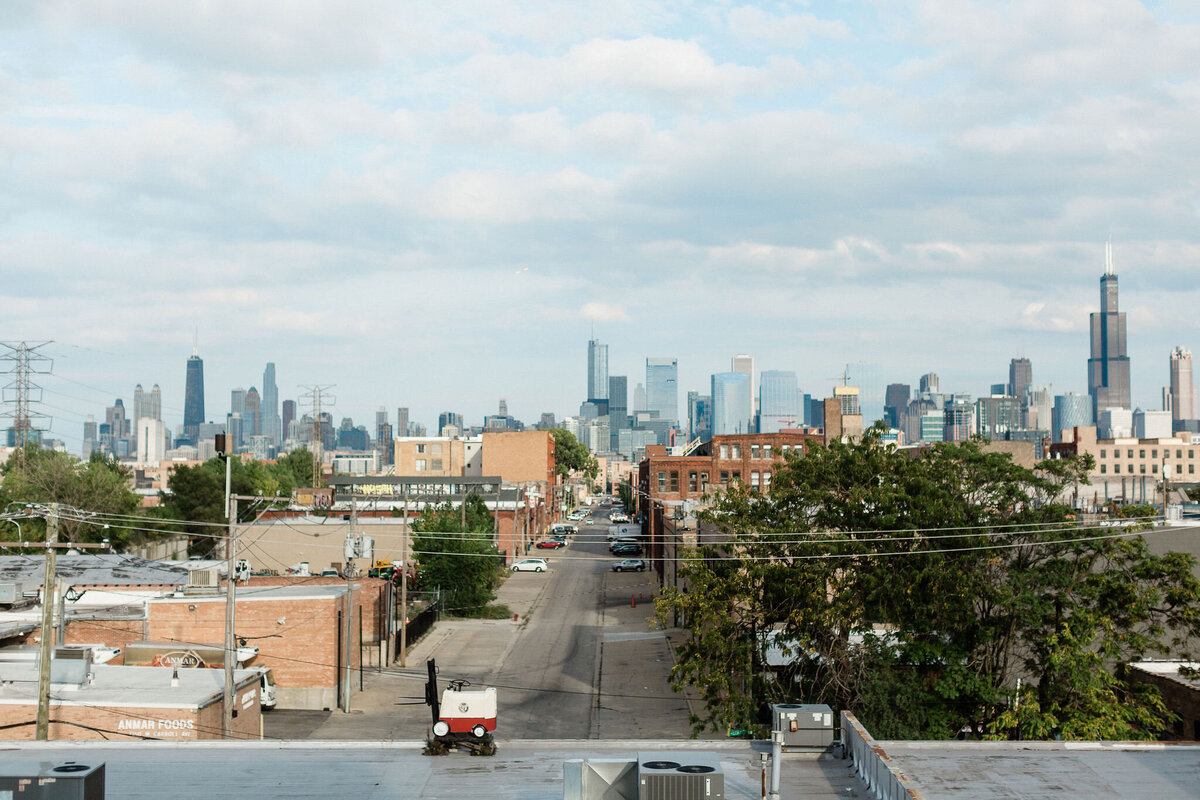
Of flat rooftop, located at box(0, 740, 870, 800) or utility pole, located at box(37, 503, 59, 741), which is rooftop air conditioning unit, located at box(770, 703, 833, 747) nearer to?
flat rooftop, located at box(0, 740, 870, 800)

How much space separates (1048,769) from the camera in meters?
18.6

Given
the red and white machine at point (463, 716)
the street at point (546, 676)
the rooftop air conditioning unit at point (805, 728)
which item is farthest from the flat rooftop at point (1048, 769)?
the street at point (546, 676)

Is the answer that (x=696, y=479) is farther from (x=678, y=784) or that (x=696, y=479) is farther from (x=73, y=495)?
(x=678, y=784)

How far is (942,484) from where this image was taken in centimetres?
3209

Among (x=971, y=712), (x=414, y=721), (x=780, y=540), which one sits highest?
(x=780, y=540)

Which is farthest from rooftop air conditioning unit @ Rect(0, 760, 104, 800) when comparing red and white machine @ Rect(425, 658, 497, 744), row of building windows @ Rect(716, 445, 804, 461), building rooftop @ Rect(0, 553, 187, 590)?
row of building windows @ Rect(716, 445, 804, 461)

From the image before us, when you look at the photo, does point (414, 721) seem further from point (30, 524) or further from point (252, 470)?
point (252, 470)

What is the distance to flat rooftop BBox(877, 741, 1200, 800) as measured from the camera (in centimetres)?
1709

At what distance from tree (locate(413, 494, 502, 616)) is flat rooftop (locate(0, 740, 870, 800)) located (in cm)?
4302

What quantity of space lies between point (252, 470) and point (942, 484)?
373 feet

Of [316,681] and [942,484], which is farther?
[316,681]

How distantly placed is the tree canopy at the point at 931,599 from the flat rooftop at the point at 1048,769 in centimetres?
755

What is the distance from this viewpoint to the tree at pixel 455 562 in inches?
2537

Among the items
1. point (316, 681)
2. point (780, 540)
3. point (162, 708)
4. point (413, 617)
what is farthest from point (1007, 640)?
point (413, 617)
